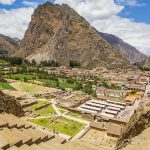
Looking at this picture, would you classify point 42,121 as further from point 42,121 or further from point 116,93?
point 116,93

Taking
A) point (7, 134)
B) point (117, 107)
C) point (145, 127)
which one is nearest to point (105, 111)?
point (117, 107)

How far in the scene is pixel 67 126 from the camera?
55500 mm

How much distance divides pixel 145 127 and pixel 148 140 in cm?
228

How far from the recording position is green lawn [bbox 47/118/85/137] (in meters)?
52.3

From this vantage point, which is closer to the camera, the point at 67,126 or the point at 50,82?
the point at 67,126

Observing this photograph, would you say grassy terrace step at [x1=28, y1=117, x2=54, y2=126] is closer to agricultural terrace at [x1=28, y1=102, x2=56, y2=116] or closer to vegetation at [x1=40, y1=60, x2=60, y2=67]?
agricultural terrace at [x1=28, y1=102, x2=56, y2=116]

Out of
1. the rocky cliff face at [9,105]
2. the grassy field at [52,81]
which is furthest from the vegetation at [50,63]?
the rocky cliff face at [9,105]

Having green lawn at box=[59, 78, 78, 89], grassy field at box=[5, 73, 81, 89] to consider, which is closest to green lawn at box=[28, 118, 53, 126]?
grassy field at box=[5, 73, 81, 89]

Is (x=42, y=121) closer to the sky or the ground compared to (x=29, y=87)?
closer to the ground

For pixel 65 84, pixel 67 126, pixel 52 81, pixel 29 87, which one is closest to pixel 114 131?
pixel 67 126

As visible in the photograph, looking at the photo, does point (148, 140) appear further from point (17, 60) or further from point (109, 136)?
point (17, 60)

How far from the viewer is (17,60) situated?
166m

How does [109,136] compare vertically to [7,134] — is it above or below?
below

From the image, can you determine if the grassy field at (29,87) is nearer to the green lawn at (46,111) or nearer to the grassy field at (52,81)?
the grassy field at (52,81)
